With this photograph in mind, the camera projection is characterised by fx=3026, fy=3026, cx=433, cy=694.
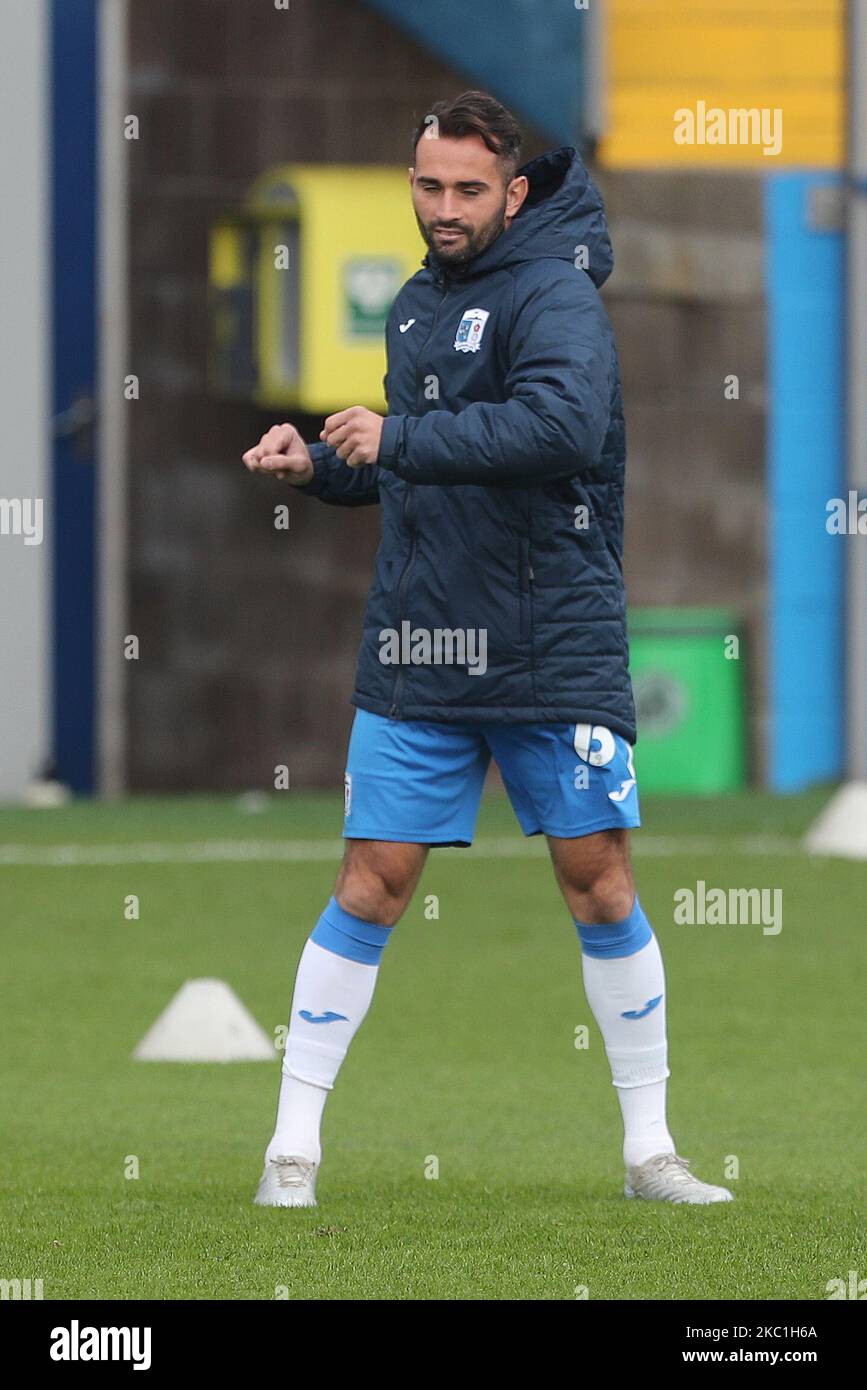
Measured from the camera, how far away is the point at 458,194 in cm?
525

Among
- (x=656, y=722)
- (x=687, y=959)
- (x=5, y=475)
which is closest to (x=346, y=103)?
(x=5, y=475)

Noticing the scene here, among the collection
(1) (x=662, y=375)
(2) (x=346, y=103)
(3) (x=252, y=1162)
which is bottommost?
(3) (x=252, y=1162)

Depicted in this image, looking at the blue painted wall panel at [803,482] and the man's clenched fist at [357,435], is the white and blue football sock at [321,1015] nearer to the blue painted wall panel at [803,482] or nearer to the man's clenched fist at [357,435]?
the man's clenched fist at [357,435]

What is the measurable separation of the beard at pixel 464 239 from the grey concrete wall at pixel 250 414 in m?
9.68

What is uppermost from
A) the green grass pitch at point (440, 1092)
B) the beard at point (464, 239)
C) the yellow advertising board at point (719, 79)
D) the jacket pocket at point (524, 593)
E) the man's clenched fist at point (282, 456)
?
the yellow advertising board at point (719, 79)

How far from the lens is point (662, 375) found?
15.2 meters

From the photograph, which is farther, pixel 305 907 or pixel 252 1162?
pixel 305 907

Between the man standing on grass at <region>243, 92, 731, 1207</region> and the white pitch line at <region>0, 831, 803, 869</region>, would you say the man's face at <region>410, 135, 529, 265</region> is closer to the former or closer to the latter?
the man standing on grass at <region>243, 92, 731, 1207</region>

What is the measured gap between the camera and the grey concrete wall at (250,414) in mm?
15055

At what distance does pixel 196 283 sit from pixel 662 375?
2383mm

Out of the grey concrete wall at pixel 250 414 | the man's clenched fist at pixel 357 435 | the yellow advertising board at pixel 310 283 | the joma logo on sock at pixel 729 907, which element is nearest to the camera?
the man's clenched fist at pixel 357 435
